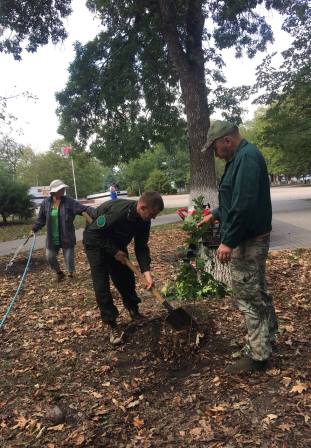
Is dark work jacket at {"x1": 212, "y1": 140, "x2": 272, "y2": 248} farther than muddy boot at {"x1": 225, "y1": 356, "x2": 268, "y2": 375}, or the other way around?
muddy boot at {"x1": 225, "y1": 356, "x2": 268, "y2": 375}

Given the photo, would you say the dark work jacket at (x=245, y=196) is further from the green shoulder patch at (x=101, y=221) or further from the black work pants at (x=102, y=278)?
the black work pants at (x=102, y=278)

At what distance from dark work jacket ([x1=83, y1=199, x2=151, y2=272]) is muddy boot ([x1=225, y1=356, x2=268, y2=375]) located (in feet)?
4.38

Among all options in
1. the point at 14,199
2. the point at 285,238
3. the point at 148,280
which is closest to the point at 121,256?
the point at 148,280

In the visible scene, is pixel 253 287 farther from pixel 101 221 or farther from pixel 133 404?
pixel 101 221

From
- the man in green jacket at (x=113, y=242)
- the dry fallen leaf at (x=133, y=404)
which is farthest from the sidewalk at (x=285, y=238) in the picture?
the dry fallen leaf at (x=133, y=404)

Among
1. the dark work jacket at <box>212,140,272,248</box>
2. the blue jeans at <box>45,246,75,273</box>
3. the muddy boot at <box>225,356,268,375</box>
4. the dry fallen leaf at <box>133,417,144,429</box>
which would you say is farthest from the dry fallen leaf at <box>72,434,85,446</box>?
the blue jeans at <box>45,246,75,273</box>

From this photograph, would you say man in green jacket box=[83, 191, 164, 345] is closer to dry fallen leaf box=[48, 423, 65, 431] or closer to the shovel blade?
the shovel blade

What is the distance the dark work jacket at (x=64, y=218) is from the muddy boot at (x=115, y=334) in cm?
299

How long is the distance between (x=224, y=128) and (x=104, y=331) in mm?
2821

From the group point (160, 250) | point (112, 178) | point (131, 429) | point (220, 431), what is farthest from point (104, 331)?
point (112, 178)

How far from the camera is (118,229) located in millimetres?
4387

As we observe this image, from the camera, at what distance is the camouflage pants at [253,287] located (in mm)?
3342

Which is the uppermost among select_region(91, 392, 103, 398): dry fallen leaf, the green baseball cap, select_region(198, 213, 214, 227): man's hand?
the green baseball cap

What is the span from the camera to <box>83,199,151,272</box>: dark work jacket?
4270mm
